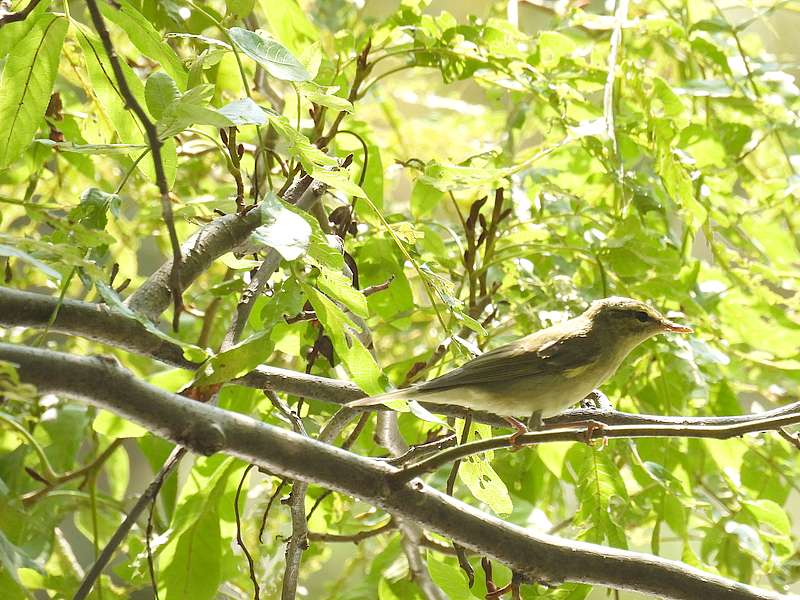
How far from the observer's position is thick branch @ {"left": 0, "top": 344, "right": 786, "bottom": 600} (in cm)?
76

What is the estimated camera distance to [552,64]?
5.08ft

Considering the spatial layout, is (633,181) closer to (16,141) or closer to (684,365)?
(684,365)

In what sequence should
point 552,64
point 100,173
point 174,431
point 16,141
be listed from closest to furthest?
point 174,431 → point 16,141 → point 552,64 → point 100,173

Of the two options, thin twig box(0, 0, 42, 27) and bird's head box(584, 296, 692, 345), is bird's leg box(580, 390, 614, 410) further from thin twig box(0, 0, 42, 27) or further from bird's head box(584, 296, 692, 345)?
thin twig box(0, 0, 42, 27)

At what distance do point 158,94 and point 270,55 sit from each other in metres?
0.11

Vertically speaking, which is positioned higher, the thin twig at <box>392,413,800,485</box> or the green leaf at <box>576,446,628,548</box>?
the thin twig at <box>392,413,800,485</box>

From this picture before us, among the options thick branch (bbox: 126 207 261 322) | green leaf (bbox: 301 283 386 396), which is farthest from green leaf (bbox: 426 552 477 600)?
thick branch (bbox: 126 207 261 322)

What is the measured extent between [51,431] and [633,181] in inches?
39.6

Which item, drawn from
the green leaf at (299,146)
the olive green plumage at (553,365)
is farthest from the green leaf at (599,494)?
the green leaf at (299,146)

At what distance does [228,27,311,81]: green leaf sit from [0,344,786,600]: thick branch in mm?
295

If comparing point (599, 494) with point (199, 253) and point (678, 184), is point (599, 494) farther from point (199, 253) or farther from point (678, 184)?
point (199, 253)

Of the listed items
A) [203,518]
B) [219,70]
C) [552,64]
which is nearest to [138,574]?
[203,518]

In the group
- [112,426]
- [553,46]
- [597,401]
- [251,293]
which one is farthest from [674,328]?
[112,426]

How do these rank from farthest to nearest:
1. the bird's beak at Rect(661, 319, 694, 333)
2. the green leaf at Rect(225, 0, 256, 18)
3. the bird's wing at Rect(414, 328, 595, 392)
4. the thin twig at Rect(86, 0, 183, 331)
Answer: the bird's beak at Rect(661, 319, 694, 333) < the bird's wing at Rect(414, 328, 595, 392) < the green leaf at Rect(225, 0, 256, 18) < the thin twig at Rect(86, 0, 183, 331)
